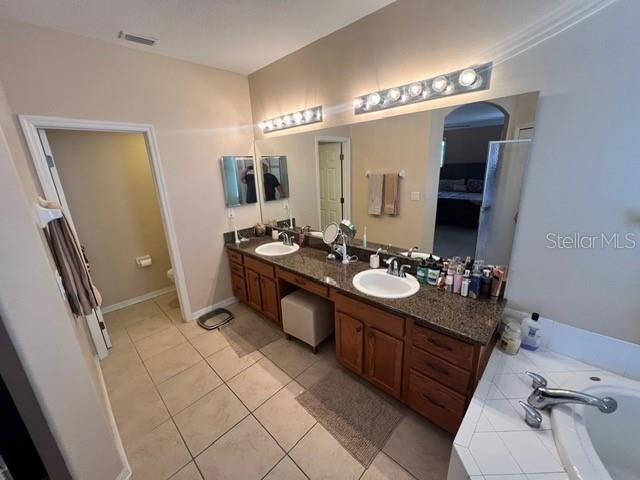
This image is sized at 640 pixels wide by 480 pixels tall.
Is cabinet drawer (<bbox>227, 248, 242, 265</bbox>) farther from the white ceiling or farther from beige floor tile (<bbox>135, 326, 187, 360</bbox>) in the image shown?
the white ceiling

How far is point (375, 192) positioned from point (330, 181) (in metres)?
0.52

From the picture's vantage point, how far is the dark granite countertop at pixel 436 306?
1.33m

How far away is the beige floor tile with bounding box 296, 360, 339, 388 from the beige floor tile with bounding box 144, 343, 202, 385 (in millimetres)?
1011

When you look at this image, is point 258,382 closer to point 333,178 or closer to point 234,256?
point 234,256

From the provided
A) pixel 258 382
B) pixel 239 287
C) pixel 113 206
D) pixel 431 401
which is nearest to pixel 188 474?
pixel 258 382

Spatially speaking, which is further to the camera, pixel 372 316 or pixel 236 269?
pixel 236 269

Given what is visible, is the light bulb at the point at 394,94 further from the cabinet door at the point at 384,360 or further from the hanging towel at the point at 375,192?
the cabinet door at the point at 384,360

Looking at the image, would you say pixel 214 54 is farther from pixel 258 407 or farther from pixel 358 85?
pixel 258 407

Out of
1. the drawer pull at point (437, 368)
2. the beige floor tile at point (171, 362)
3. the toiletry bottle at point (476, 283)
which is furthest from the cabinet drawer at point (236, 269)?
the toiletry bottle at point (476, 283)

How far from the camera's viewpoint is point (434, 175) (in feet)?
5.96

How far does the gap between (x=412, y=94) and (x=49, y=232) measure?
235 cm

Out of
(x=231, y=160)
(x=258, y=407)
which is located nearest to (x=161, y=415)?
(x=258, y=407)

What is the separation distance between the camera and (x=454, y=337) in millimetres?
1335

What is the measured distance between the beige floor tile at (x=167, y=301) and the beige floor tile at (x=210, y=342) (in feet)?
2.74
